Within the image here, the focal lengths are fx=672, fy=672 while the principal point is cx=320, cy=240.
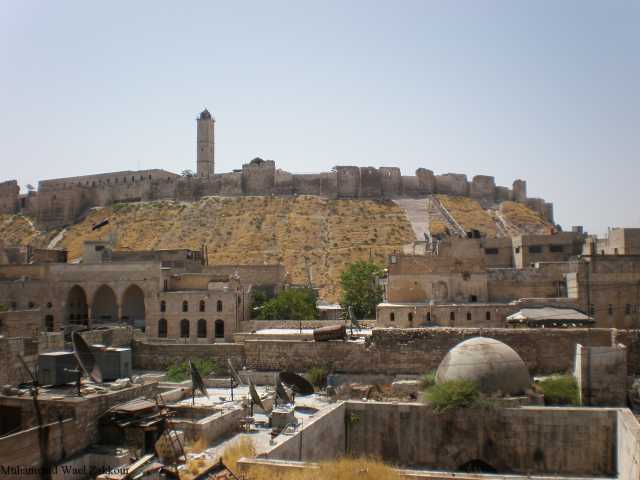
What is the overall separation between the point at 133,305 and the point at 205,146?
47.1 metres

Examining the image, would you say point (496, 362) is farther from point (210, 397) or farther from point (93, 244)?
point (93, 244)

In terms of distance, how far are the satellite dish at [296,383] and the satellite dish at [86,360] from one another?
569 centimetres

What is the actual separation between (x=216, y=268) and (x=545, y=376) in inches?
970

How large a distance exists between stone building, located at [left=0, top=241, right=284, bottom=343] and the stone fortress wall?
30.8m

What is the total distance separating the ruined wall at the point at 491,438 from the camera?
15547 millimetres

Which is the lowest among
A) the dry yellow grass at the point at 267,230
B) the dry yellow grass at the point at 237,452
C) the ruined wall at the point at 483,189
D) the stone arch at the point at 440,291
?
the dry yellow grass at the point at 237,452

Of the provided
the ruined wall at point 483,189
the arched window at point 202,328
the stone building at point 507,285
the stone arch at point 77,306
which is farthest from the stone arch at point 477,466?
the ruined wall at point 483,189

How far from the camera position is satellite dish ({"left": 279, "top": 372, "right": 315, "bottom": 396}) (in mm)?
19141

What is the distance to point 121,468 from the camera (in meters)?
12.3

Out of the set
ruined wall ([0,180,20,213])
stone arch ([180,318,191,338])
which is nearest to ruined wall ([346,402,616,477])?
stone arch ([180,318,191,338])

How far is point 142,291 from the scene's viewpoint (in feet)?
125

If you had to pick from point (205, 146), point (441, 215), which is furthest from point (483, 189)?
point (205, 146)

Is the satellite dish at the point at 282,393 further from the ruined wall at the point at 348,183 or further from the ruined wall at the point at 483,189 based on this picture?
the ruined wall at the point at 483,189

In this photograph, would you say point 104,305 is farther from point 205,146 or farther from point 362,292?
point 205,146
